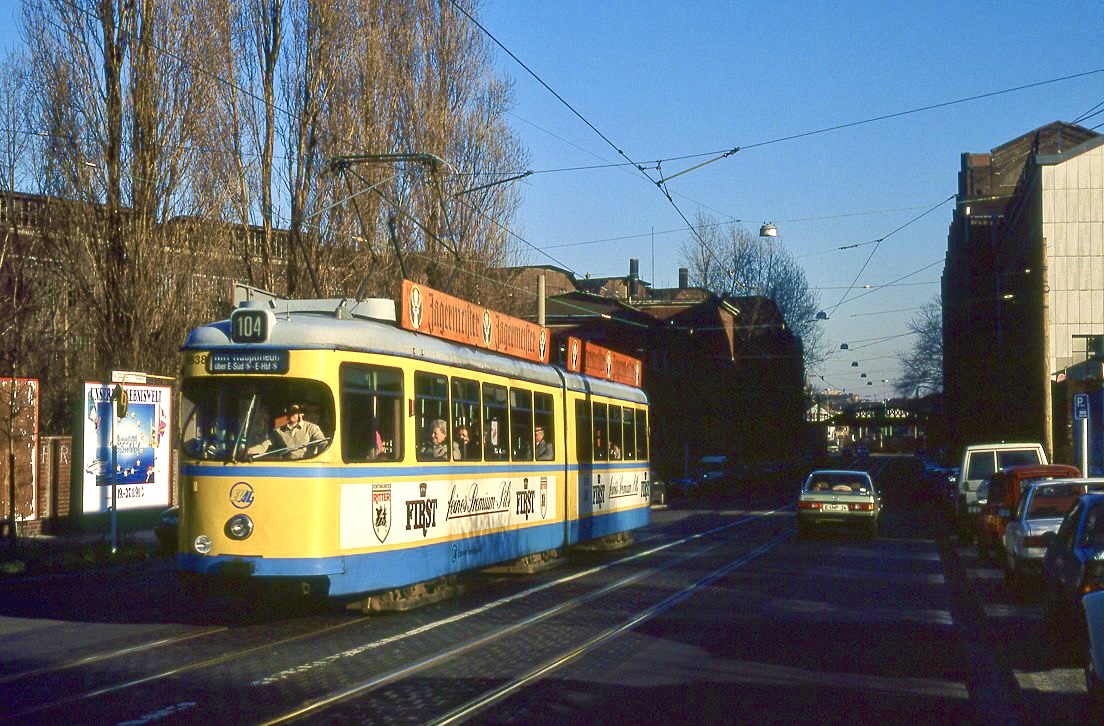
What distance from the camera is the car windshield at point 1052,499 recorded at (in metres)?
16.0

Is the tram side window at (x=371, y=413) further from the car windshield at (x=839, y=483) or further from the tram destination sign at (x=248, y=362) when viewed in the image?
the car windshield at (x=839, y=483)

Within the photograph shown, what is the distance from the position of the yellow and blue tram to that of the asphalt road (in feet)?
2.08

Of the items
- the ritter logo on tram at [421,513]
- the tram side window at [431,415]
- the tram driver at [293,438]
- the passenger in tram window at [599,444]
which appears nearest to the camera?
the tram driver at [293,438]

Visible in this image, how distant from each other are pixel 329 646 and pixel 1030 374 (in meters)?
50.8

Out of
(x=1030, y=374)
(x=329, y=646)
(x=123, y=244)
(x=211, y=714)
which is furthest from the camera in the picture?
(x=1030, y=374)

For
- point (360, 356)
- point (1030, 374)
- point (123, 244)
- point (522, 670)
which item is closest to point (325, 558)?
point (360, 356)

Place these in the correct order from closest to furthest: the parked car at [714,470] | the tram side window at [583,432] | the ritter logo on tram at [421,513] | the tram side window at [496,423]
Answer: the ritter logo on tram at [421,513] < the tram side window at [496,423] < the tram side window at [583,432] < the parked car at [714,470]

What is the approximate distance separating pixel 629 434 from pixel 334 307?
37.2 ft

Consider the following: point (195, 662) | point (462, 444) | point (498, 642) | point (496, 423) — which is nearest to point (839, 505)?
point (496, 423)

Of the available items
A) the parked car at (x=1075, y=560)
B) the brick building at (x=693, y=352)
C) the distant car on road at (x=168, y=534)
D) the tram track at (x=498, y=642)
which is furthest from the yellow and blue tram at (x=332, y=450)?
the brick building at (x=693, y=352)

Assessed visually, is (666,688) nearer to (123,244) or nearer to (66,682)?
(66,682)

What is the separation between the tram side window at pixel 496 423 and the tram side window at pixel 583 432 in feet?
11.5

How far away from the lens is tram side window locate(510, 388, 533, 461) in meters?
16.5

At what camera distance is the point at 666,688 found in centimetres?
883
